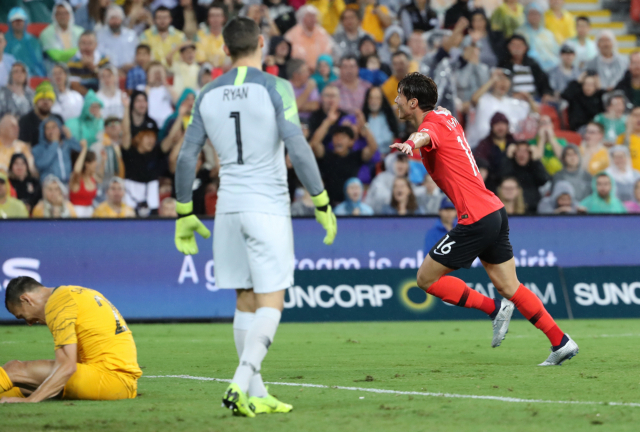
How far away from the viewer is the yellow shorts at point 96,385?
18.3 feet

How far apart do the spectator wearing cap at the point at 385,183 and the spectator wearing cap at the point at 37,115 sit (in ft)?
17.8

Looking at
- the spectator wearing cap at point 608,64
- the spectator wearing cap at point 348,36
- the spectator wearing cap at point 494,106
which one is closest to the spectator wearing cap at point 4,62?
the spectator wearing cap at point 348,36

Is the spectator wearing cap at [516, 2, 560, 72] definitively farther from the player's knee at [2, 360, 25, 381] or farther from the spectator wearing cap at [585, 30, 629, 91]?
the player's knee at [2, 360, 25, 381]

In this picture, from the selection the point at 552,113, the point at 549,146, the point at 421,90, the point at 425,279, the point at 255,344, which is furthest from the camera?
the point at 552,113

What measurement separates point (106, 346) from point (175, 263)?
24.9ft

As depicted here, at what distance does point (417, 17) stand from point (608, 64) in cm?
384

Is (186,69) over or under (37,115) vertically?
over

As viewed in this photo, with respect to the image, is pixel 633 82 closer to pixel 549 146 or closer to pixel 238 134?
pixel 549 146

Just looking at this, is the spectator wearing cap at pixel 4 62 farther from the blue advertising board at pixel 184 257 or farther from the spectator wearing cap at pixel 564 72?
the spectator wearing cap at pixel 564 72

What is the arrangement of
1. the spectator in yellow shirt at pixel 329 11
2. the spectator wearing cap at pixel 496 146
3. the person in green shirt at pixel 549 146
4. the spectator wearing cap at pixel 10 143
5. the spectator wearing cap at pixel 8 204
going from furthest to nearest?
1. the spectator in yellow shirt at pixel 329 11
2. the person in green shirt at pixel 549 146
3. the spectator wearing cap at pixel 496 146
4. the spectator wearing cap at pixel 10 143
5. the spectator wearing cap at pixel 8 204

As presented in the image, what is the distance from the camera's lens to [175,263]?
13141mm

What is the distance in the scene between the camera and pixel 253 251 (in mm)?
5031

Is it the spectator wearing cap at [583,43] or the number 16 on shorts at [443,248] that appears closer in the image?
the number 16 on shorts at [443,248]

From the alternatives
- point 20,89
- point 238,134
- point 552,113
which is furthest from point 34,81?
point 238,134
